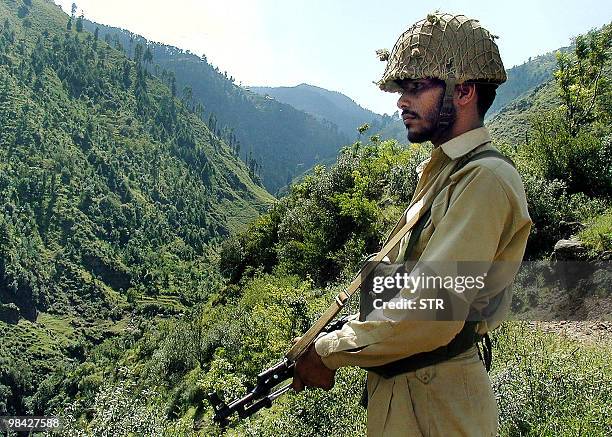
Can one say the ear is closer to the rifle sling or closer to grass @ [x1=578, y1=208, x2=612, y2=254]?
the rifle sling

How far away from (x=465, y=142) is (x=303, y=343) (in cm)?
118

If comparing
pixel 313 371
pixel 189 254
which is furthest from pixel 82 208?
pixel 313 371

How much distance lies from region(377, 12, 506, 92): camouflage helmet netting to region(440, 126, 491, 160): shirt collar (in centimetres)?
23

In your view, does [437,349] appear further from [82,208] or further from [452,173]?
[82,208]

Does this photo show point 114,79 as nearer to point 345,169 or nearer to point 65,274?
point 65,274

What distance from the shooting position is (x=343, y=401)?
7.72 metres

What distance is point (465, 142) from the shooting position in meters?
2.03

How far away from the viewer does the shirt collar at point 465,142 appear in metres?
2.01

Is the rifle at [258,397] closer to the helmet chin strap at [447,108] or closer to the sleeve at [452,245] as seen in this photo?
the sleeve at [452,245]

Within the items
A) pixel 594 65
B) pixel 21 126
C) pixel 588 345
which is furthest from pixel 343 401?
pixel 21 126

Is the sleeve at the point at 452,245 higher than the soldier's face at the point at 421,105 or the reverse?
the reverse

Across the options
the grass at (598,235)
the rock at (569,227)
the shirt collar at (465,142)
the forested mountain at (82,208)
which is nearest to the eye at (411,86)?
the shirt collar at (465,142)

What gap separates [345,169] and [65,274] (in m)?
120

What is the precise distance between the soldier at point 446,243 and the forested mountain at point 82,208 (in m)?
109
